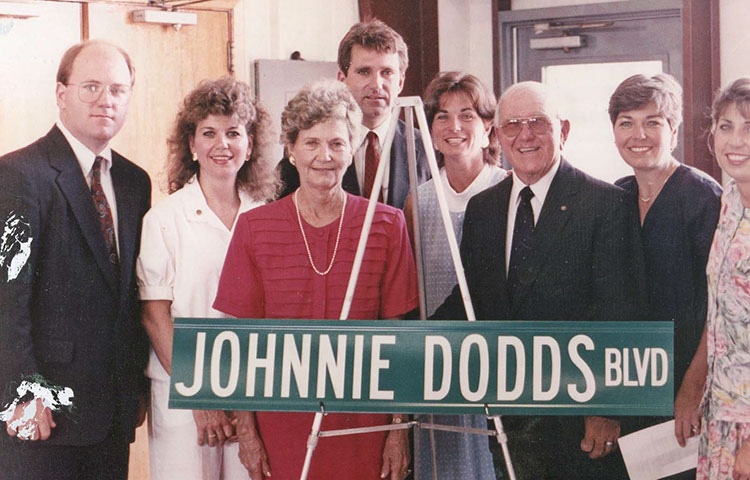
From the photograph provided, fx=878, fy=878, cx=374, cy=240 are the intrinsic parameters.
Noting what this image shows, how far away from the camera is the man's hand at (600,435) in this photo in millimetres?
2328

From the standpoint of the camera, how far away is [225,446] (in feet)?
7.99

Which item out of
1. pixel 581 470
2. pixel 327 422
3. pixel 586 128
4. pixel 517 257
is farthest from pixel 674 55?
pixel 327 422

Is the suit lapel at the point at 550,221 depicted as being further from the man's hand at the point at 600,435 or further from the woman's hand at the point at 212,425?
the woman's hand at the point at 212,425

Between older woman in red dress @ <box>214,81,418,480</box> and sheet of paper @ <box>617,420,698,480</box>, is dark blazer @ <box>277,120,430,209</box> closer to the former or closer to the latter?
older woman in red dress @ <box>214,81,418,480</box>

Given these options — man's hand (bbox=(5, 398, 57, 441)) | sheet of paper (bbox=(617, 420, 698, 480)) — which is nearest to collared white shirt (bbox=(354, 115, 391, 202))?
sheet of paper (bbox=(617, 420, 698, 480))

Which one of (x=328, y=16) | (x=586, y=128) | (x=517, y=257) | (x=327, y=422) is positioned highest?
(x=328, y=16)

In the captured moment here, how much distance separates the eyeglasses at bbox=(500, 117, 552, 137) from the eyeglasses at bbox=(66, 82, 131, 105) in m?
1.01

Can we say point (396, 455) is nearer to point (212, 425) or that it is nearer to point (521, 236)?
point (212, 425)

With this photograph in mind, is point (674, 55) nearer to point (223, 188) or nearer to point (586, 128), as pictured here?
point (586, 128)

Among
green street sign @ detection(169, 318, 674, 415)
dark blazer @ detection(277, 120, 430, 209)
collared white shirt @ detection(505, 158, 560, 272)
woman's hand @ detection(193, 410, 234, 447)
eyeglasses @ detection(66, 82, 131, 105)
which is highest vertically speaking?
eyeglasses @ detection(66, 82, 131, 105)

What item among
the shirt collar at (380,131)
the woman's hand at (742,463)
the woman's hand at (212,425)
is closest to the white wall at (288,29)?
the shirt collar at (380,131)

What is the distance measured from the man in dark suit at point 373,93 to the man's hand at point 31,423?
0.88m

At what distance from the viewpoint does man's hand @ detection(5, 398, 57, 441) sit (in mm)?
2352

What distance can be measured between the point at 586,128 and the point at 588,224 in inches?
10.4
